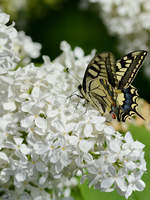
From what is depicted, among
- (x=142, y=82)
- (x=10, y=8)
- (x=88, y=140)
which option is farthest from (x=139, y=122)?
(x=10, y=8)

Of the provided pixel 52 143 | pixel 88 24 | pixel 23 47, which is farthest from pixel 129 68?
pixel 88 24

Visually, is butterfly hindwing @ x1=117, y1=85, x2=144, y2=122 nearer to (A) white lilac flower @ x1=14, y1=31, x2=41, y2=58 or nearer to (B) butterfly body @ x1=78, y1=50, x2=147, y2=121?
(B) butterfly body @ x1=78, y1=50, x2=147, y2=121

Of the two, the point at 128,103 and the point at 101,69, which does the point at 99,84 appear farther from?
the point at 128,103

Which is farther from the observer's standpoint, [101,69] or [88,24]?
[88,24]

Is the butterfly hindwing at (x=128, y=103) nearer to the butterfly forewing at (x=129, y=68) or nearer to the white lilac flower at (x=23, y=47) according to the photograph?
the butterfly forewing at (x=129, y=68)

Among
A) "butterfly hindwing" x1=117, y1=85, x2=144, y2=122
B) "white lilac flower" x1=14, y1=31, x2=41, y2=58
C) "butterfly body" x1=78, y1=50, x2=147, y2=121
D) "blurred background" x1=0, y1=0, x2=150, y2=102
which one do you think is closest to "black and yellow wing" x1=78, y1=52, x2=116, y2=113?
"butterfly body" x1=78, y1=50, x2=147, y2=121
